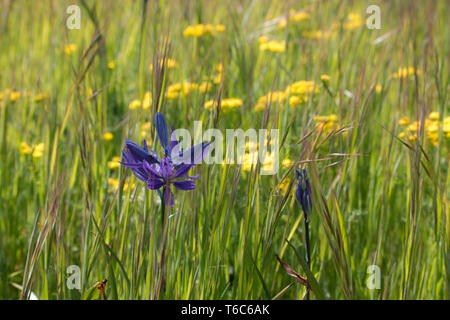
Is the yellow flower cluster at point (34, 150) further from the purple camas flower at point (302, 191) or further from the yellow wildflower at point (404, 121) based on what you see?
the yellow wildflower at point (404, 121)

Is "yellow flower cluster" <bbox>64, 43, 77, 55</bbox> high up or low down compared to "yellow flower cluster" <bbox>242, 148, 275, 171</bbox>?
up

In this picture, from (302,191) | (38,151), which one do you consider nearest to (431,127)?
(302,191)

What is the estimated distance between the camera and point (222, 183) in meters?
0.80

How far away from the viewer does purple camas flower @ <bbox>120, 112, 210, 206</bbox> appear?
692 millimetres

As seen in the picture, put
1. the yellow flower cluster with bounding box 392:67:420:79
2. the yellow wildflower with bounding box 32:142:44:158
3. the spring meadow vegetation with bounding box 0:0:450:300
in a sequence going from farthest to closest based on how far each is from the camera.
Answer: the yellow wildflower with bounding box 32:142:44:158
the yellow flower cluster with bounding box 392:67:420:79
the spring meadow vegetation with bounding box 0:0:450:300

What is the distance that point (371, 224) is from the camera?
1.22m

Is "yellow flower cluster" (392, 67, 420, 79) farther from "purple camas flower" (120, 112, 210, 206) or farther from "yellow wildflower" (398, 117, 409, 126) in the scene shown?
"purple camas flower" (120, 112, 210, 206)

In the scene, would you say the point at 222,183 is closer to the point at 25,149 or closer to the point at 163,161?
the point at 163,161

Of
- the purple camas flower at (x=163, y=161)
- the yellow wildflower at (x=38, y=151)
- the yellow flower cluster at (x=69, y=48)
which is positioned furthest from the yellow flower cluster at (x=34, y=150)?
the purple camas flower at (x=163, y=161)

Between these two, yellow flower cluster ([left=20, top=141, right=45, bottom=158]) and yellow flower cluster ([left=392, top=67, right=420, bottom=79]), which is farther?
yellow flower cluster ([left=20, top=141, right=45, bottom=158])

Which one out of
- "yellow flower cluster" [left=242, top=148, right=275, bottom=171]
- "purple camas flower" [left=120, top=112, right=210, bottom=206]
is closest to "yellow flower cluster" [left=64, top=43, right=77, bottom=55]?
"yellow flower cluster" [left=242, top=148, right=275, bottom=171]

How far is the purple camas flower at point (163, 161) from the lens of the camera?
69 centimetres

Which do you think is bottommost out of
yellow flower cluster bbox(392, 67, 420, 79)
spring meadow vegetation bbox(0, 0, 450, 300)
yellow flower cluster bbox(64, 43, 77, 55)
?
spring meadow vegetation bbox(0, 0, 450, 300)

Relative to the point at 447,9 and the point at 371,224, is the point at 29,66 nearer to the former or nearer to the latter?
the point at 371,224
